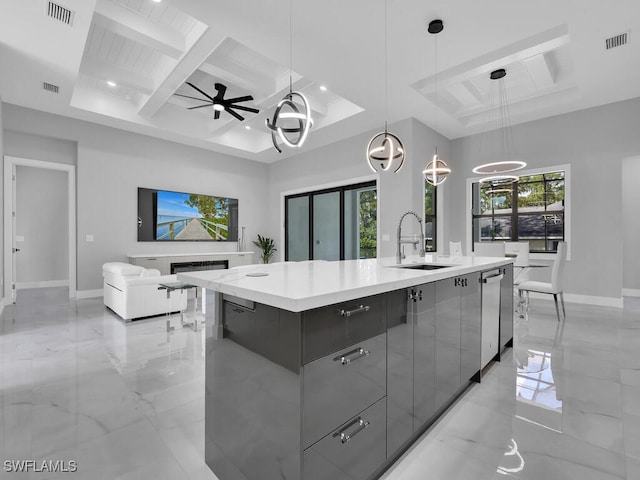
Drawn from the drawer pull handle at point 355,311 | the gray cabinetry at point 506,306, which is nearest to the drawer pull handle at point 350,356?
the drawer pull handle at point 355,311

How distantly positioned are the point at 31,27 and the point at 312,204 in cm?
523

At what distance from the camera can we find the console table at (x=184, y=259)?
5.56 metres

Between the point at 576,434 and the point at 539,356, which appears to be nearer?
the point at 576,434

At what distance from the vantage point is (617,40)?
3.31 metres

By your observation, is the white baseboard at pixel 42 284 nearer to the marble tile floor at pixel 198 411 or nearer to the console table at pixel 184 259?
the console table at pixel 184 259

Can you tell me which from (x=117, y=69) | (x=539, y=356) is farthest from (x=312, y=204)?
(x=539, y=356)

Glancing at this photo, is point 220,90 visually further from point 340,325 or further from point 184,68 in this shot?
point 340,325

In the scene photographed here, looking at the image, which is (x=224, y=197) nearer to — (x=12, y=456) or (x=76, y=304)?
(x=76, y=304)

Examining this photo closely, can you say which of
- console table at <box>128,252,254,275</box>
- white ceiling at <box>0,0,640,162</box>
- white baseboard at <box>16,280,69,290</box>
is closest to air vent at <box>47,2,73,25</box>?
white ceiling at <box>0,0,640,162</box>

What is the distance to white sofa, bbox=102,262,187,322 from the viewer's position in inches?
152

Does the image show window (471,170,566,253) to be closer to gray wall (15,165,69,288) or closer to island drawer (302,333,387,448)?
island drawer (302,333,387,448)

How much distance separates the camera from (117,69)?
446cm

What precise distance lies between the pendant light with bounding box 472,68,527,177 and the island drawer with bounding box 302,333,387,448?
13.3 ft
